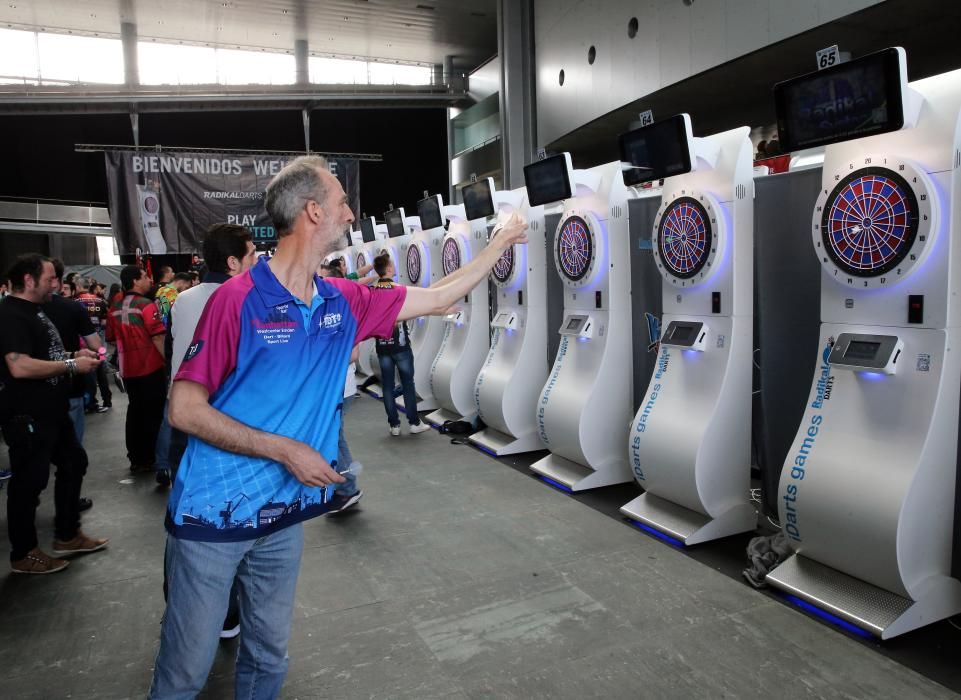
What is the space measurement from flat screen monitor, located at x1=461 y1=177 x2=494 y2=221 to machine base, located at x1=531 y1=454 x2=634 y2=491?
7.85 ft

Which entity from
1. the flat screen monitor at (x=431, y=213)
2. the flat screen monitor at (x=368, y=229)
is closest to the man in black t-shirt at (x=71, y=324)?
the flat screen monitor at (x=431, y=213)

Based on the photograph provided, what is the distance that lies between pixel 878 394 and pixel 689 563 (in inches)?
48.9

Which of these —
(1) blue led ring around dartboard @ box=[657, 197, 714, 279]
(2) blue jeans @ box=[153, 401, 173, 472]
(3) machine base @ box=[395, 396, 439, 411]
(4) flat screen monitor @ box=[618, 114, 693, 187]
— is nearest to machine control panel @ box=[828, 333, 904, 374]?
(1) blue led ring around dartboard @ box=[657, 197, 714, 279]

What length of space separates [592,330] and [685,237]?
1107mm

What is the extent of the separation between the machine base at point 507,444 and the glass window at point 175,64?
11656mm

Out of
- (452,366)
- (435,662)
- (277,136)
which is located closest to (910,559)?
(435,662)

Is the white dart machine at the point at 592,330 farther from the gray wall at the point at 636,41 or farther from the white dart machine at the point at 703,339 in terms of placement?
the gray wall at the point at 636,41

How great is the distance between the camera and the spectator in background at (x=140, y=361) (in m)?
5.22

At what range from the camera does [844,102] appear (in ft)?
9.14

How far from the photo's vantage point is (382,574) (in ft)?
11.1

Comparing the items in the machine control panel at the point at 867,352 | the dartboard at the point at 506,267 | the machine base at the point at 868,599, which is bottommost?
the machine base at the point at 868,599

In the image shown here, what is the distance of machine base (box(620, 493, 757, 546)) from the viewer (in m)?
3.62

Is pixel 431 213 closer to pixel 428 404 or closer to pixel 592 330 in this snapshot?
pixel 428 404

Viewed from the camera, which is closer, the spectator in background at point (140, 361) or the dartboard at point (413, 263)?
the spectator in background at point (140, 361)
